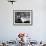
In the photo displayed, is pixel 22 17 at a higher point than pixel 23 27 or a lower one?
higher

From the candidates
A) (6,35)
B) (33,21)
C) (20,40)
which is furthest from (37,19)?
(20,40)

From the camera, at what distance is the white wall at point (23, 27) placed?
5066 millimetres

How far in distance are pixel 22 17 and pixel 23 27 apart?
389 mm

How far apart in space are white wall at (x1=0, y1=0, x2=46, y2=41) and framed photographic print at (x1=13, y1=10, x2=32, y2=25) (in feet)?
0.39

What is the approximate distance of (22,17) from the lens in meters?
5.11

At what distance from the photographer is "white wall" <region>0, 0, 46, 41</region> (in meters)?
5.07

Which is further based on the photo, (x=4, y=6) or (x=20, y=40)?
(x=4, y=6)

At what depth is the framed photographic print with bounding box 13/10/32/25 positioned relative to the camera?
5078 mm

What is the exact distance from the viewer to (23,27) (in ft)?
16.8

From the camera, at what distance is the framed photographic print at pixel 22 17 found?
5.08 metres

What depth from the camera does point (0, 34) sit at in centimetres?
511

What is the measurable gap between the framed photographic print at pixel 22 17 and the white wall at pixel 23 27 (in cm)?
12

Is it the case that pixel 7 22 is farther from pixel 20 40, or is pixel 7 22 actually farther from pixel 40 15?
pixel 20 40

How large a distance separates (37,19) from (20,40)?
7.25 feet
